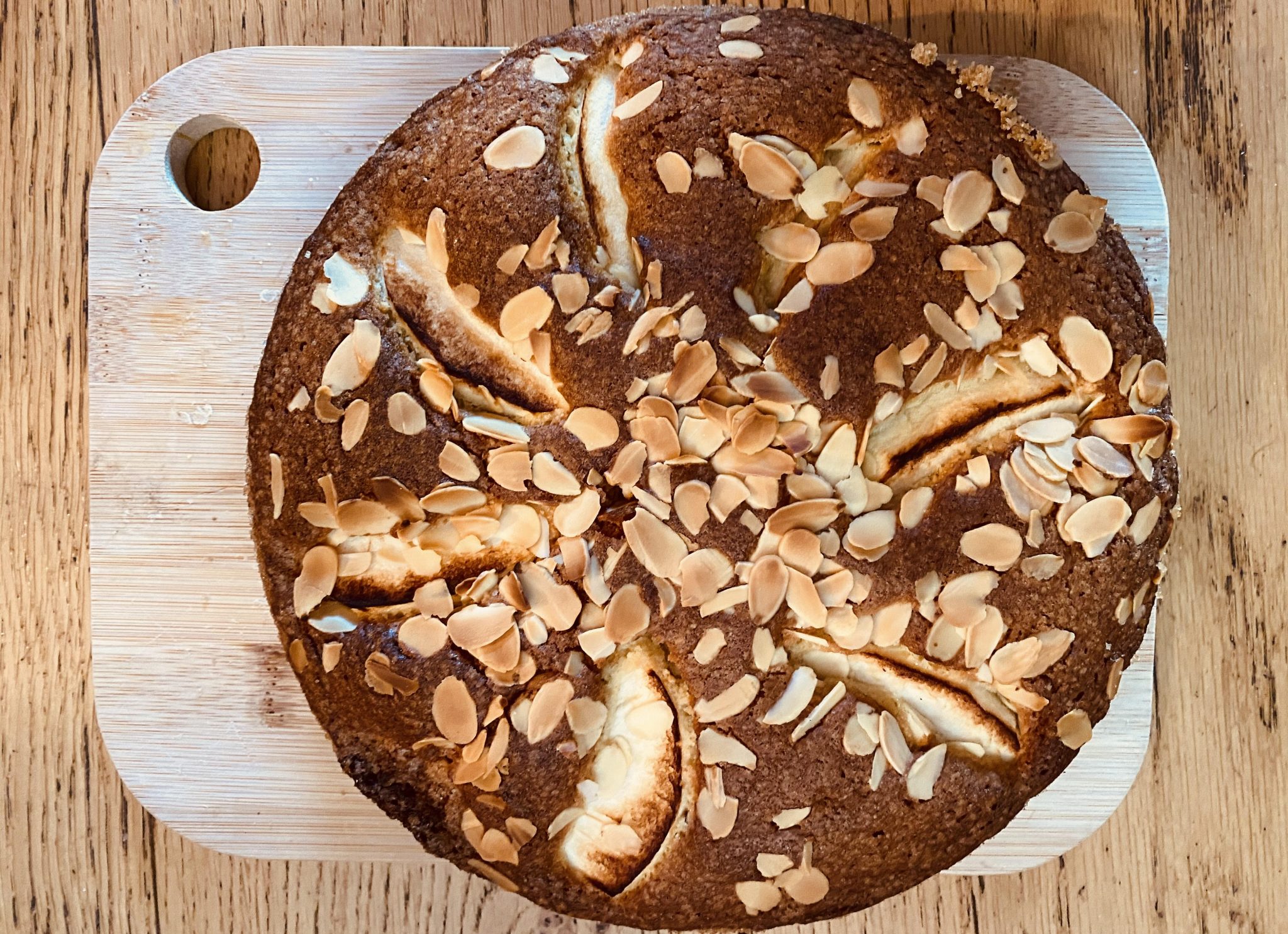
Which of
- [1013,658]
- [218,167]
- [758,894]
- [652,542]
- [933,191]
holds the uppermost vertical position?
[933,191]

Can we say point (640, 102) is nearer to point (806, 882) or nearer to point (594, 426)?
point (594, 426)

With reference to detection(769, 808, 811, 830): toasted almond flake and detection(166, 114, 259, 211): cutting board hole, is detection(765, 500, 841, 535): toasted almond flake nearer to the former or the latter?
detection(769, 808, 811, 830): toasted almond flake

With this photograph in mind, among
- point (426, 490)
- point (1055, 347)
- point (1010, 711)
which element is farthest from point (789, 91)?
point (1010, 711)

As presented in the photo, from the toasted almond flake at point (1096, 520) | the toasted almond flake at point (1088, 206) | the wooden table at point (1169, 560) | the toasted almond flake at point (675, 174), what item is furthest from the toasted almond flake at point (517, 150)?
the toasted almond flake at point (1096, 520)

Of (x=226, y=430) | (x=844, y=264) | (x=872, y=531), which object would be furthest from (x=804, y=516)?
(x=226, y=430)

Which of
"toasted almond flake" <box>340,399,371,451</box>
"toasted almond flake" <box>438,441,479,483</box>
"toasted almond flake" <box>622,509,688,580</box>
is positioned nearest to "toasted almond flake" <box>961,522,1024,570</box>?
"toasted almond flake" <box>622,509,688,580</box>

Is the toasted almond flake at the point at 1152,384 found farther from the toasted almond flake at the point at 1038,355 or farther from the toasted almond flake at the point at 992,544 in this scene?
the toasted almond flake at the point at 992,544

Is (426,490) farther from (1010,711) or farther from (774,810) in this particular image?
(1010,711)

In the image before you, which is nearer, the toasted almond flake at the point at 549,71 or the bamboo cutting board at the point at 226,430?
the toasted almond flake at the point at 549,71
